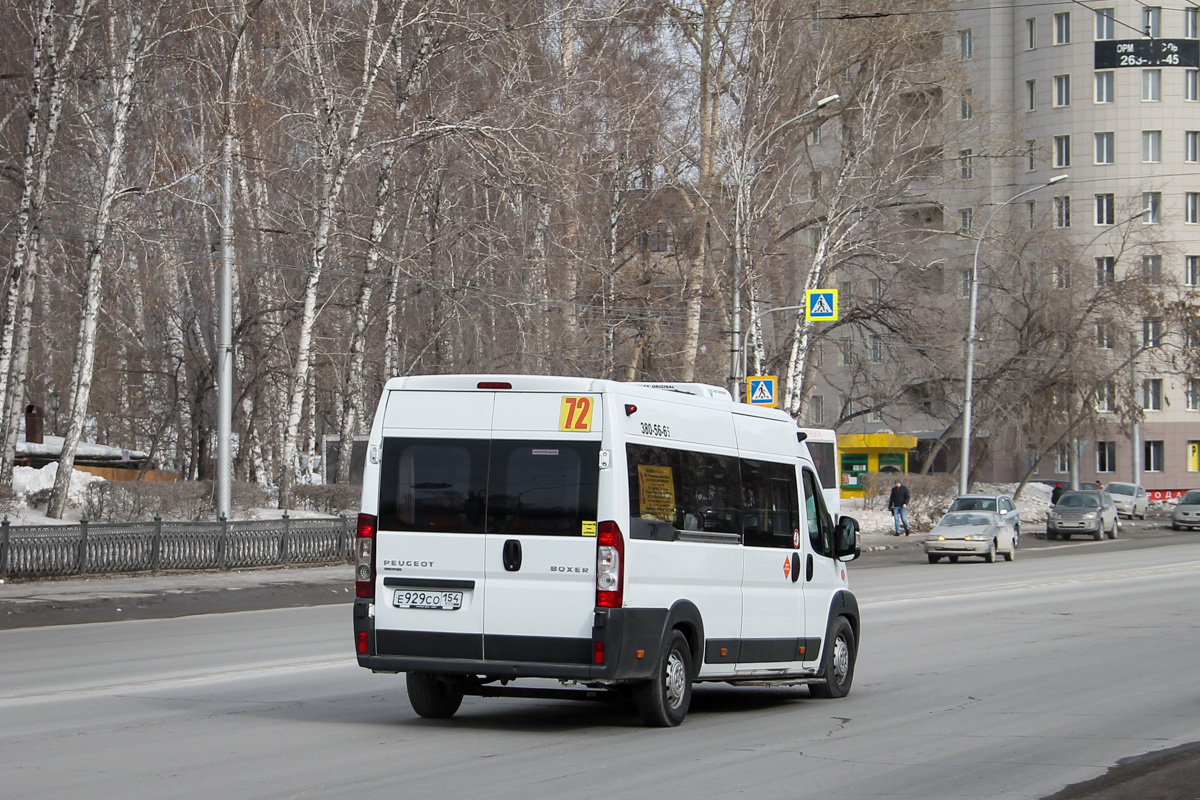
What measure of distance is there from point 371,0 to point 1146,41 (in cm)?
5701

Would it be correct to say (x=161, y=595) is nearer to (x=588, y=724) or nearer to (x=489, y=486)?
(x=588, y=724)

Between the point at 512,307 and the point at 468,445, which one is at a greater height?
the point at 512,307

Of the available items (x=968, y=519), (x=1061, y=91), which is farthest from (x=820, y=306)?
(x=1061, y=91)

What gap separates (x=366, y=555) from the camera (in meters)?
9.64

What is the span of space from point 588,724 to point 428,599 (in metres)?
1.55

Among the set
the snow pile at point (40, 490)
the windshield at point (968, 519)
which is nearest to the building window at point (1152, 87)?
the windshield at point (968, 519)

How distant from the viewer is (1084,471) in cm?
7738

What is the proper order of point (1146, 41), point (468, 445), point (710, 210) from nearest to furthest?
point (468, 445) → point (710, 210) → point (1146, 41)

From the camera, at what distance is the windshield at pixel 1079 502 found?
45.0 metres

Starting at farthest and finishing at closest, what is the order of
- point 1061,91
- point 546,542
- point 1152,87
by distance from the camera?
point 1061,91, point 1152,87, point 546,542

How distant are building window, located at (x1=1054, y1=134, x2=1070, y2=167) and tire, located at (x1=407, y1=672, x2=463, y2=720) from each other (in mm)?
73540

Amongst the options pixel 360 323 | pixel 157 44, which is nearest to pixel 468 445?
pixel 157 44

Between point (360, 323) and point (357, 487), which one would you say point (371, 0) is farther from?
point (357, 487)

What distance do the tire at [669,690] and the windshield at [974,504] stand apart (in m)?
28.7
